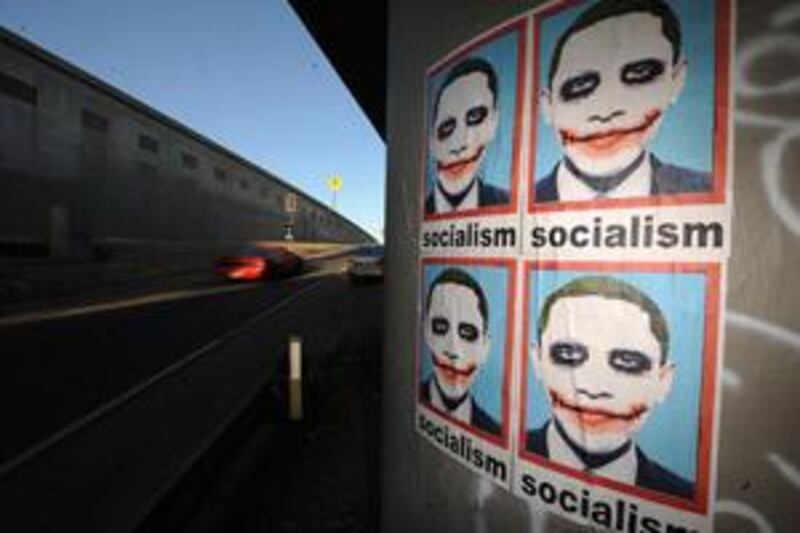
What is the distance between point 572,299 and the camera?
7.59 ft

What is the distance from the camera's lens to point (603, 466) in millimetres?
2244

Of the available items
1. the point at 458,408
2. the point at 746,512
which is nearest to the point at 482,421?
the point at 458,408

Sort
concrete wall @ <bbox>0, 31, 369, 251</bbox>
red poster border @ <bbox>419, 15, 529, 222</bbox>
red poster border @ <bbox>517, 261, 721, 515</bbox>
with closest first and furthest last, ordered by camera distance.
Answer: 1. red poster border @ <bbox>517, 261, 721, 515</bbox>
2. red poster border @ <bbox>419, 15, 529, 222</bbox>
3. concrete wall @ <bbox>0, 31, 369, 251</bbox>

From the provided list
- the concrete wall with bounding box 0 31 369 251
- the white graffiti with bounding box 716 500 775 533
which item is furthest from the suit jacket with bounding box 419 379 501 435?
the concrete wall with bounding box 0 31 369 251

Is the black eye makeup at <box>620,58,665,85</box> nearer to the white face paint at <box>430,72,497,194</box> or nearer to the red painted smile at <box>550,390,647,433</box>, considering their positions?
the white face paint at <box>430,72,497,194</box>

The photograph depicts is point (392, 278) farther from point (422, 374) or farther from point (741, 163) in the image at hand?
point (741, 163)

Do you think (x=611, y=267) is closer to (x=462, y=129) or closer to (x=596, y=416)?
(x=596, y=416)

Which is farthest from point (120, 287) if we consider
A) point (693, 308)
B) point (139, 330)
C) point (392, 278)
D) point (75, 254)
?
point (693, 308)

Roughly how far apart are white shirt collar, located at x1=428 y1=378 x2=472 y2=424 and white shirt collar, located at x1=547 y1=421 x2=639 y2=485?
1.38 feet

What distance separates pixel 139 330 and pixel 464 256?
1234cm

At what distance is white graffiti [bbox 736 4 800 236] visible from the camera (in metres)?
1.86

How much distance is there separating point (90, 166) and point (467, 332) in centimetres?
2820

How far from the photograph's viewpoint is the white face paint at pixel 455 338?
2.70 meters

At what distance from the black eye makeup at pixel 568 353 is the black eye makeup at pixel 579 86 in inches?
32.8
